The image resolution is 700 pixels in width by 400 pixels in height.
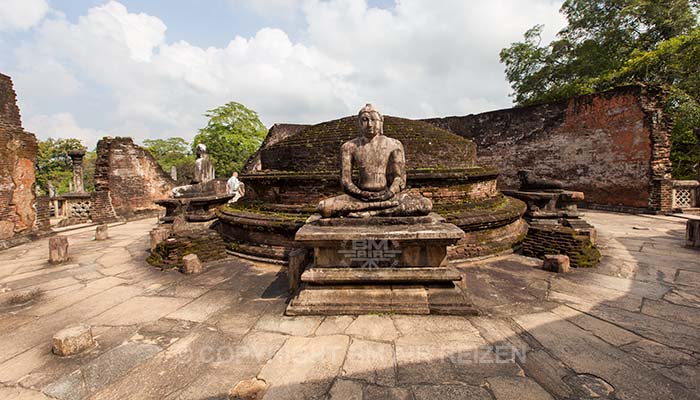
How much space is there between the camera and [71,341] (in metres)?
2.46

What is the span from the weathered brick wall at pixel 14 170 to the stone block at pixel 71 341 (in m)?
7.23

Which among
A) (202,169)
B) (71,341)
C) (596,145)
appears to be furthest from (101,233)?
(596,145)

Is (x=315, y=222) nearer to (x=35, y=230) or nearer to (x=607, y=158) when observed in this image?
(x=35, y=230)

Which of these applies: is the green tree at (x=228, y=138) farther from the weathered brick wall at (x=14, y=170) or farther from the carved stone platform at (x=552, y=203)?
the carved stone platform at (x=552, y=203)

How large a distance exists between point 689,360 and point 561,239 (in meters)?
2.83

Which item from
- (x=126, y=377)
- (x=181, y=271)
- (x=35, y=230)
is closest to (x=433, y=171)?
(x=181, y=271)

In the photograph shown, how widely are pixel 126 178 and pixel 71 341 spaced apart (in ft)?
41.1

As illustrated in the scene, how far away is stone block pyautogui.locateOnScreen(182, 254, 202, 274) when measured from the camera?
14.9 ft

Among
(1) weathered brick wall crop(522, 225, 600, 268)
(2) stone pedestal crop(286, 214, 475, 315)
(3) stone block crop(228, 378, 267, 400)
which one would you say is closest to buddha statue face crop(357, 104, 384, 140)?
(2) stone pedestal crop(286, 214, 475, 315)

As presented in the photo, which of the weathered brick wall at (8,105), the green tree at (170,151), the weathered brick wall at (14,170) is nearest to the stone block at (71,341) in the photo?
the weathered brick wall at (14,170)

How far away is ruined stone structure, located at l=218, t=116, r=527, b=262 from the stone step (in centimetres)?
170

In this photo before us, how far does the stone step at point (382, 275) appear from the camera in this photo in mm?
3188

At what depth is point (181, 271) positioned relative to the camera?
4656 millimetres

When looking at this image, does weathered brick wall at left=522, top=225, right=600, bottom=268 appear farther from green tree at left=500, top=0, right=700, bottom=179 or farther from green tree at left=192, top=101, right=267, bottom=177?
green tree at left=192, top=101, right=267, bottom=177
